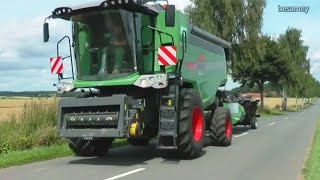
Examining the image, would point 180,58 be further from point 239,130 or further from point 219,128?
point 239,130

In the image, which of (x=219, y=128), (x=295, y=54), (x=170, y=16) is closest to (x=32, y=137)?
(x=219, y=128)

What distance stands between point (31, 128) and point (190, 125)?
219 inches

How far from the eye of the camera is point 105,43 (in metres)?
13.2

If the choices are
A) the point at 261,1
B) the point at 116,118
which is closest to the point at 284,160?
the point at 116,118

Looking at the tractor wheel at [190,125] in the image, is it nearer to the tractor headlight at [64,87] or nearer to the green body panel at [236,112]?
the tractor headlight at [64,87]

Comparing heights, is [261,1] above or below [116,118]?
above

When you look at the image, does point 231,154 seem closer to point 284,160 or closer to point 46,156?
point 284,160

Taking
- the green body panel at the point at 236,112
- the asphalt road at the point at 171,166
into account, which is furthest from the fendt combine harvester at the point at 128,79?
the green body panel at the point at 236,112

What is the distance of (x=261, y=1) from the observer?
41.3 meters

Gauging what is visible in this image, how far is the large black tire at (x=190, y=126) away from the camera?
13.1 m

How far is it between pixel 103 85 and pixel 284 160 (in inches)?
198

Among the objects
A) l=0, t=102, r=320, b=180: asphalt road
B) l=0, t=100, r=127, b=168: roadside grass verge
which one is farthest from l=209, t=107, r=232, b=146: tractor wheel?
l=0, t=100, r=127, b=168: roadside grass verge

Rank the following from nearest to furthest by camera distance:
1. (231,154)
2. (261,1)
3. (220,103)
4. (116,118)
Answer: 1. (116,118)
2. (231,154)
3. (220,103)
4. (261,1)

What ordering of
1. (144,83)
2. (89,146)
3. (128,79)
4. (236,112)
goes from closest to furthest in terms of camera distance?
(144,83)
(128,79)
(89,146)
(236,112)
